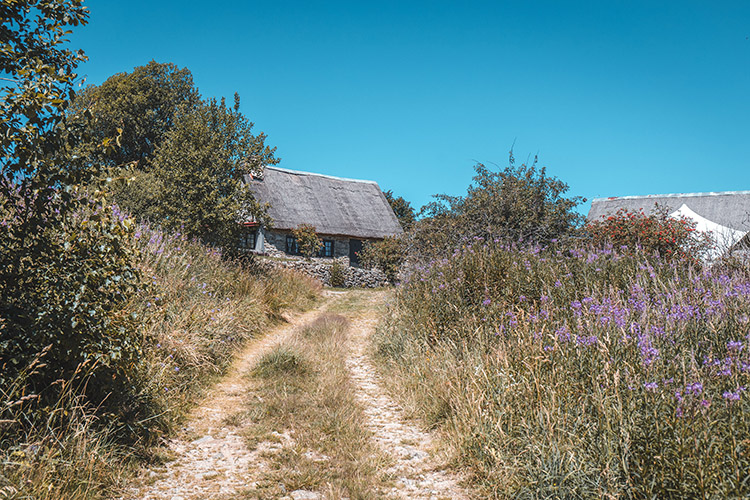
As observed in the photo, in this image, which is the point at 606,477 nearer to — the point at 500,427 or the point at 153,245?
the point at 500,427

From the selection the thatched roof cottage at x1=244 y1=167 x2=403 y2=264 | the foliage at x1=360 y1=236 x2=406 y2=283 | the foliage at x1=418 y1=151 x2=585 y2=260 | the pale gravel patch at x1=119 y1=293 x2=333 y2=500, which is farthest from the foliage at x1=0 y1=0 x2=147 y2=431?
the thatched roof cottage at x1=244 y1=167 x2=403 y2=264

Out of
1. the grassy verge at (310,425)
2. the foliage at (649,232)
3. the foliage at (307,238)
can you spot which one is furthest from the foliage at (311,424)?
the foliage at (307,238)

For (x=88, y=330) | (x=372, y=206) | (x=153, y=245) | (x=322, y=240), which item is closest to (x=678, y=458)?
(x=88, y=330)

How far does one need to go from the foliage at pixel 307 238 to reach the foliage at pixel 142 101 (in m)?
15.3

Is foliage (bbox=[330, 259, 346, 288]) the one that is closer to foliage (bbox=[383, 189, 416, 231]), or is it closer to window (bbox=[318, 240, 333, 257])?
window (bbox=[318, 240, 333, 257])

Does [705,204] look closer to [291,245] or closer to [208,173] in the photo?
[291,245]

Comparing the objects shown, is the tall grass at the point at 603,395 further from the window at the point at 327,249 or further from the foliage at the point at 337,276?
the window at the point at 327,249

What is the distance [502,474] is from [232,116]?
1322 centimetres

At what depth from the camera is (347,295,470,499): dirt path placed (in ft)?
11.8

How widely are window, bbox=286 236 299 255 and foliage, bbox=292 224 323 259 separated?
111 cm

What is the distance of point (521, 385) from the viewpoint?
13.1 feet

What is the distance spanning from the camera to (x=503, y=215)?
12.1 meters

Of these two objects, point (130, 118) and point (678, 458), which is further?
point (130, 118)

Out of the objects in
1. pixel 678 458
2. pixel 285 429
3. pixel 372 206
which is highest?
pixel 372 206
